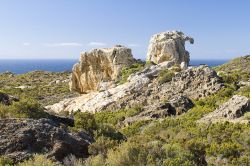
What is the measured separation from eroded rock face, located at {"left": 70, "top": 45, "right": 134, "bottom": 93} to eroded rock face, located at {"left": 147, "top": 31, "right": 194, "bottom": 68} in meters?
3.78

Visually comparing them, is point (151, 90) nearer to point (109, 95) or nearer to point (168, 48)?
point (109, 95)

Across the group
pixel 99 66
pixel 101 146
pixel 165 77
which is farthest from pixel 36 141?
pixel 99 66

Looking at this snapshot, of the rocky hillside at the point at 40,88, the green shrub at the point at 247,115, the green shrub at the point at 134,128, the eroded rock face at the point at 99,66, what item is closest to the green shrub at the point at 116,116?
the green shrub at the point at 134,128

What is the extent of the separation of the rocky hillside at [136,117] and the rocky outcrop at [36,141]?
0.11ft

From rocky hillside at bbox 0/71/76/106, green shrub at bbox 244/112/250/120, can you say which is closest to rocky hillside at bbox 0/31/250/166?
green shrub at bbox 244/112/250/120

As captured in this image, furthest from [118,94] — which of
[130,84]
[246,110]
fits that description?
[246,110]

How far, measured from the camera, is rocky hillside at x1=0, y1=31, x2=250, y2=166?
13641 mm

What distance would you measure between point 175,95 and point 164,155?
2200 cm

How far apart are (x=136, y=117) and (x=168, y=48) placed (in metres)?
20.6

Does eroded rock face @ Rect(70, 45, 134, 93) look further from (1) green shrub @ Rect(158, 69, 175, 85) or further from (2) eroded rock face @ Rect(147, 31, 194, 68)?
(1) green shrub @ Rect(158, 69, 175, 85)

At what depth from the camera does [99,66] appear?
4897 centimetres

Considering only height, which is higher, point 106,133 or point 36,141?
point 36,141

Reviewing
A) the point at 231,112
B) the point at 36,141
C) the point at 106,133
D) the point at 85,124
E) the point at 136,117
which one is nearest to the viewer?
the point at 36,141

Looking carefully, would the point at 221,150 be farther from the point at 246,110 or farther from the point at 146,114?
the point at 146,114
